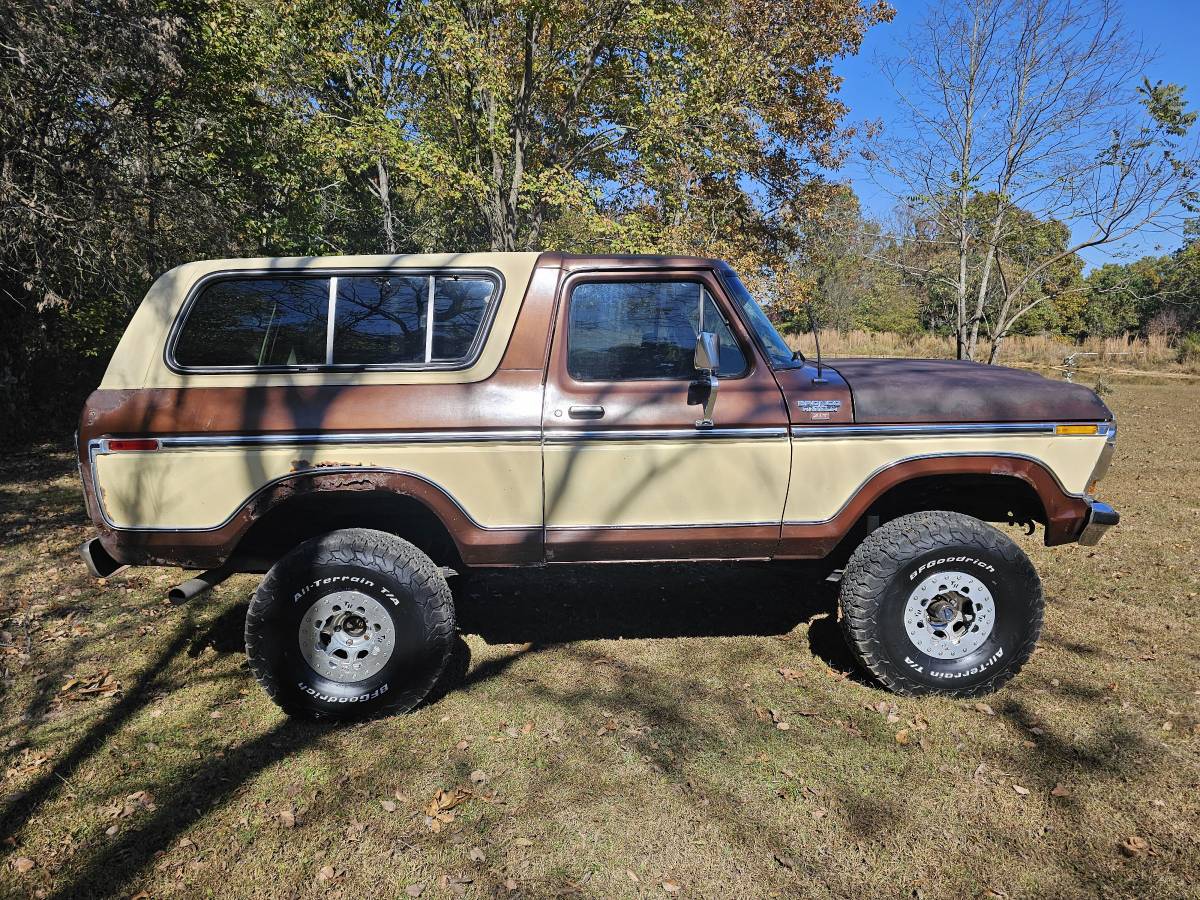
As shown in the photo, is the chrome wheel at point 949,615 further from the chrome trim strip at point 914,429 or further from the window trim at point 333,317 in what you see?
the window trim at point 333,317

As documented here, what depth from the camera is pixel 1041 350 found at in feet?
87.1

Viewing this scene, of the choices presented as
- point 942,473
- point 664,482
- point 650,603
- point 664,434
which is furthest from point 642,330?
point 650,603

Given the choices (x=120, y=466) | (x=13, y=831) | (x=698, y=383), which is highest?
(x=698, y=383)

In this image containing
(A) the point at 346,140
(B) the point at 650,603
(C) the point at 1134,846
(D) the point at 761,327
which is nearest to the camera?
(C) the point at 1134,846

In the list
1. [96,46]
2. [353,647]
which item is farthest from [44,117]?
[353,647]

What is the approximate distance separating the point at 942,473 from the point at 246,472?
3.27m

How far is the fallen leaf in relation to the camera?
2604 millimetres

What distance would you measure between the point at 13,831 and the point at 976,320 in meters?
12.2

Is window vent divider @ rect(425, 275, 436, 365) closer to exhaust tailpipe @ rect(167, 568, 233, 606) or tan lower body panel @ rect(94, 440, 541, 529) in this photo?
tan lower body panel @ rect(94, 440, 541, 529)

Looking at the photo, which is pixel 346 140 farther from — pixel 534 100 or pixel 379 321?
pixel 379 321

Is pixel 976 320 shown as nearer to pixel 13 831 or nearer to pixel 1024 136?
pixel 1024 136

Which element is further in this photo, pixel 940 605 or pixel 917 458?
pixel 940 605

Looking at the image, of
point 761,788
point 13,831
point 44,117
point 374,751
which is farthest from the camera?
point 44,117

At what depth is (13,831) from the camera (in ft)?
8.99
